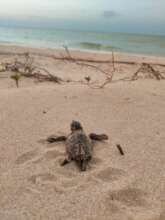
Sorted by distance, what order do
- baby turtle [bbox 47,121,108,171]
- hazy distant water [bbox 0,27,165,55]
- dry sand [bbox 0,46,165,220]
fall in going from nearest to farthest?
dry sand [bbox 0,46,165,220] → baby turtle [bbox 47,121,108,171] → hazy distant water [bbox 0,27,165,55]

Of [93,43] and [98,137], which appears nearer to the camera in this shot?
[98,137]

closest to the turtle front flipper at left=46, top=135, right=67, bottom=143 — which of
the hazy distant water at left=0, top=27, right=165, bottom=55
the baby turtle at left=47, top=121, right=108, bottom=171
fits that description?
the baby turtle at left=47, top=121, right=108, bottom=171

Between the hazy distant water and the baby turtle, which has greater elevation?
the hazy distant water

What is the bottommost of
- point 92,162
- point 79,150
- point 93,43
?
point 92,162

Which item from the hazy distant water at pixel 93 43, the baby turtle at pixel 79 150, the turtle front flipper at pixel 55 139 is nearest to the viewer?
the baby turtle at pixel 79 150

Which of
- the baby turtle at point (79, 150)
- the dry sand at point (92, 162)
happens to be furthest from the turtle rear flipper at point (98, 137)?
the baby turtle at point (79, 150)

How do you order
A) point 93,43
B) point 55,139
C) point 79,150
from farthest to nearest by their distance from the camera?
point 93,43
point 55,139
point 79,150

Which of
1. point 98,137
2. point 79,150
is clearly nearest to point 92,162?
point 79,150

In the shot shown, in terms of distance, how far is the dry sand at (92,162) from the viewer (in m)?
1.91

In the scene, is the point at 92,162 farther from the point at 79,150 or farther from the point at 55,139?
the point at 55,139

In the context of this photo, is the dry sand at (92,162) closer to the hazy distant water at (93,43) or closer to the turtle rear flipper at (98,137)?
the turtle rear flipper at (98,137)

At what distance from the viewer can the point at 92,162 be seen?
8.00 ft

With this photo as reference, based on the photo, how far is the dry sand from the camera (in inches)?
75.3

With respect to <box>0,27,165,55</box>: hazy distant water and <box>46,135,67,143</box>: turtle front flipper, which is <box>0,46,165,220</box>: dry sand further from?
<box>0,27,165,55</box>: hazy distant water
